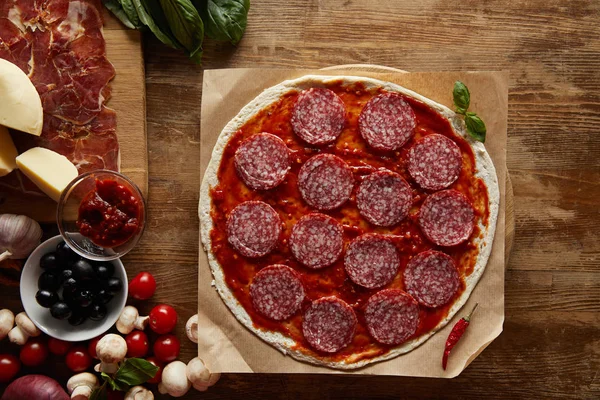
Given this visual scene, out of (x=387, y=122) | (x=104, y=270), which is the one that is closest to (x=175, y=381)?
(x=104, y=270)

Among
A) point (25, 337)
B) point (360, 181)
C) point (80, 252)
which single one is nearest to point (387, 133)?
point (360, 181)

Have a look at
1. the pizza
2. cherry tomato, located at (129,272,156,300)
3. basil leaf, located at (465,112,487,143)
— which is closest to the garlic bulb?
cherry tomato, located at (129,272,156,300)

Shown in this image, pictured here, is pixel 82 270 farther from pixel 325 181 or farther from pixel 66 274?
pixel 325 181

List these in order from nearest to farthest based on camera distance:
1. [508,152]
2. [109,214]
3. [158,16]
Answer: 1. [109,214]
2. [158,16]
3. [508,152]

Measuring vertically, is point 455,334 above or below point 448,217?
below

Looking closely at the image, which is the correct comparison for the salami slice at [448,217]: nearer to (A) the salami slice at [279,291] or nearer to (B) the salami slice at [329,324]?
(B) the salami slice at [329,324]

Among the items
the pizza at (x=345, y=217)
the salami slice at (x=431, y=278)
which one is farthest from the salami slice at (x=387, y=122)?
the salami slice at (x=431, y=278)
